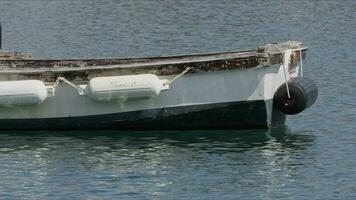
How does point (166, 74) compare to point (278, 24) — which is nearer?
point (166, 74)

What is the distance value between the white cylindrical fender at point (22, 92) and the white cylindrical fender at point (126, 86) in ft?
3.34

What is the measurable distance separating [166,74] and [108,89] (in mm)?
1241

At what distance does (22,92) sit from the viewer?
25.1 meters

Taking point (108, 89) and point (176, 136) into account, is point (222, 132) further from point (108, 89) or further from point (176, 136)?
point (108, 89)

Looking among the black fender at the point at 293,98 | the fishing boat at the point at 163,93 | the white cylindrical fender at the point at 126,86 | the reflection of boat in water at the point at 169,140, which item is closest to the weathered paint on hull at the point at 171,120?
the fishing boat at the point at 163,93

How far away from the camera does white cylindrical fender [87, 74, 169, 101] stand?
24984mm

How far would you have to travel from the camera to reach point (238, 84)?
995 inches

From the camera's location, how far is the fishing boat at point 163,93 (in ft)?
82.4

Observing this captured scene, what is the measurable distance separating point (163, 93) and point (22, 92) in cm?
288

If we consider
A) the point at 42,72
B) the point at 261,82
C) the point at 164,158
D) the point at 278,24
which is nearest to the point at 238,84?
the point at 261,82

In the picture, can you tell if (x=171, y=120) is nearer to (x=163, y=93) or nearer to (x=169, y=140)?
(x=169, y=140)

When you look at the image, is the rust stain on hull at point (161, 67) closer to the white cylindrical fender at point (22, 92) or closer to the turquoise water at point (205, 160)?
the white cylindrical fender at point (22, 92)

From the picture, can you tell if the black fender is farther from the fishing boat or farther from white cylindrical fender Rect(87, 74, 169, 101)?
white cylindrical fender Rect(87, 74, 169, 101)

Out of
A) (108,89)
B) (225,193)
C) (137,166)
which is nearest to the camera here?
(225,193)
